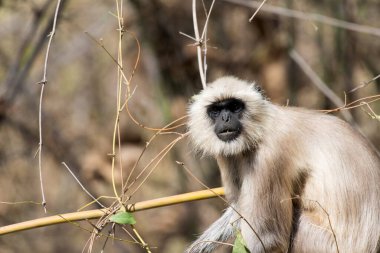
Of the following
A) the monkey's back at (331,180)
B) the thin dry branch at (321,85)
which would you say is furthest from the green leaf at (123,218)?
the thin dry branch at (321,85)

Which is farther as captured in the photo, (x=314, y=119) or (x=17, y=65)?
(x=17, y=65)

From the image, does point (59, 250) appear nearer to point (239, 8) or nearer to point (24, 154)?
point (24, 154)

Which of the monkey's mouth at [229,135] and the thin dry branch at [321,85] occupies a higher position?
the thin dry branch at [321,85]

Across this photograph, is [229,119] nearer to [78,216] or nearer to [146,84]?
[78,216]

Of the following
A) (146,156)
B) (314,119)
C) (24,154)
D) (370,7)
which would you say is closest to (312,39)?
(370,7)

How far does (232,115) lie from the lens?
5.25 metres

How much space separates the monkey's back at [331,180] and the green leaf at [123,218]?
5.02ft

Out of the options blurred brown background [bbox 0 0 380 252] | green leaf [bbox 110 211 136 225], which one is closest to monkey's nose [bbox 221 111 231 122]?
green leaf [bbox 110 211 136 225]

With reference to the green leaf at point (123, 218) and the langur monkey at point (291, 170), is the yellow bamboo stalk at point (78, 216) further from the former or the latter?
the langur monkey at point (291, 170)

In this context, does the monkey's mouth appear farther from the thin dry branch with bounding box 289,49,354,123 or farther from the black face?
the thin dry branch with bounding box 289,49,354,123

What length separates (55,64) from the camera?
11.4 metres

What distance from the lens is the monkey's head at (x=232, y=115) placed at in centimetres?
519

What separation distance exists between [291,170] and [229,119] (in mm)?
615

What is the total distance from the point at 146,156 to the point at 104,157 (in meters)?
0.75
